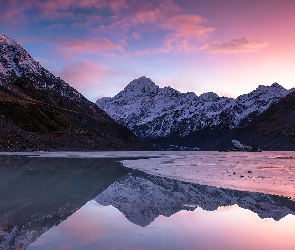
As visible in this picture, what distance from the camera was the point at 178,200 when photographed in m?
20.5

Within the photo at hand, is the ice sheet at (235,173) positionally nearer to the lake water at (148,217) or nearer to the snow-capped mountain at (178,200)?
the lake water at (148,217)

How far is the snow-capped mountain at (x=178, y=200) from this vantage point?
1647cm

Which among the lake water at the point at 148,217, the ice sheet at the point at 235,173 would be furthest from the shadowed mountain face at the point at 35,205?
the ice sheet at the point at 235,173

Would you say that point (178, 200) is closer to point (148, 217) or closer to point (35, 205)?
point (148, 217)

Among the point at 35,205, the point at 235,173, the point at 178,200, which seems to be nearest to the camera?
the point at 35,205

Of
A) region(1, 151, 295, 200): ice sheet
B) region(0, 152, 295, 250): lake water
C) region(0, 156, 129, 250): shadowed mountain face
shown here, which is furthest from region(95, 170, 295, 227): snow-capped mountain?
region(1, 151, 295, 200): ice sheet

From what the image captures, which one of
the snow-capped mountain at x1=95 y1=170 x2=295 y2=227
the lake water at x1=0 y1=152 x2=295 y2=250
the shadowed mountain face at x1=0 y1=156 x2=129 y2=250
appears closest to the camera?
the lake water at x1=0 y1=152 x2=295 y2=250

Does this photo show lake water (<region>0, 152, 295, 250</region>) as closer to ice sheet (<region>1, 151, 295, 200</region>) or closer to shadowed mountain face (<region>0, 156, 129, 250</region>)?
shadowed mountain face (<region>0, 156, 129, 250</region>)

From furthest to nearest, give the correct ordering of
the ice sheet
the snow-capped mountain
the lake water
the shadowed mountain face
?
the ice sheet, the snow-capped mountain, the shadowed mountain face, the lake water

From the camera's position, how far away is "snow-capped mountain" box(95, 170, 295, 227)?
16.5m

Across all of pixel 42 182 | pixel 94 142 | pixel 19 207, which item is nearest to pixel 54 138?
pixel 94 142

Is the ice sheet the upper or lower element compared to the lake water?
lower

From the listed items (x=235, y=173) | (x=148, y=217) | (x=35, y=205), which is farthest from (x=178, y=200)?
(x=235, y=173)

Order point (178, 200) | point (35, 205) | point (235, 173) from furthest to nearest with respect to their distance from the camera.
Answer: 1. point (235, 173)
2. point (178, 200)
3. point (35, 205)
